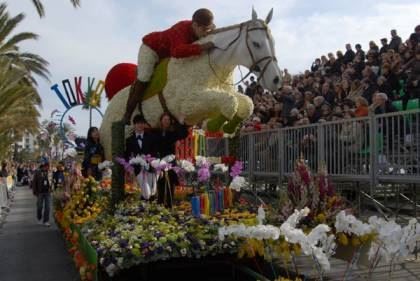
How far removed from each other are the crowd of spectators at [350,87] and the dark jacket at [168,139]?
1.54 m

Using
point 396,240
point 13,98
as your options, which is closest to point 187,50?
point 396,240

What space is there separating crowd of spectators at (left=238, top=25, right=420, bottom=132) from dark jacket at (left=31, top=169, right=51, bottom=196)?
5.72m

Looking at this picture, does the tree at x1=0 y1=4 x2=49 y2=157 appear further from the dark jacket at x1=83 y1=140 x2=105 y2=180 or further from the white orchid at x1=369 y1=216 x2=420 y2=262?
the white orchid at x1=369 y1=216 x2=420 y2=262

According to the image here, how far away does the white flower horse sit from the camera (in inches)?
367

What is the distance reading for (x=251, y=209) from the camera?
8.98 meters

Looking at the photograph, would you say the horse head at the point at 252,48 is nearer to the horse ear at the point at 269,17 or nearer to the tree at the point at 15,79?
the horse ear at the point at 269,17

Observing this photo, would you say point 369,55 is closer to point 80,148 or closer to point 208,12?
point 208,12

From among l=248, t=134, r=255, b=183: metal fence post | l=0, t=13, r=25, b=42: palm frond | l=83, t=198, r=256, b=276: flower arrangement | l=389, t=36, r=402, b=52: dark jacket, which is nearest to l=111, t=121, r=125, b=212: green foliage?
l=83, t=198, r=256, b=276: flower arrangement

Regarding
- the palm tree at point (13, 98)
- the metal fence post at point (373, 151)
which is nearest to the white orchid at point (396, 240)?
the metal fence post at point (373, 151)

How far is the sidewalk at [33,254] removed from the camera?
8.75 metres

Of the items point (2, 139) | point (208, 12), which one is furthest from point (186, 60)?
point (2, 139)

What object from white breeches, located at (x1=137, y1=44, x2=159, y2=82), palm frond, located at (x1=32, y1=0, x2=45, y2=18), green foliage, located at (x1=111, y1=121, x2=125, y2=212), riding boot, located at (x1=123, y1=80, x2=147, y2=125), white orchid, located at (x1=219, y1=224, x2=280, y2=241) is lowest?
white orchid, located at (x1=219, y1=224, x2=280, y2=241)

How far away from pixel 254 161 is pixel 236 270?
4.97 metres

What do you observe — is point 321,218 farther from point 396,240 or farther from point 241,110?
point 241,110
